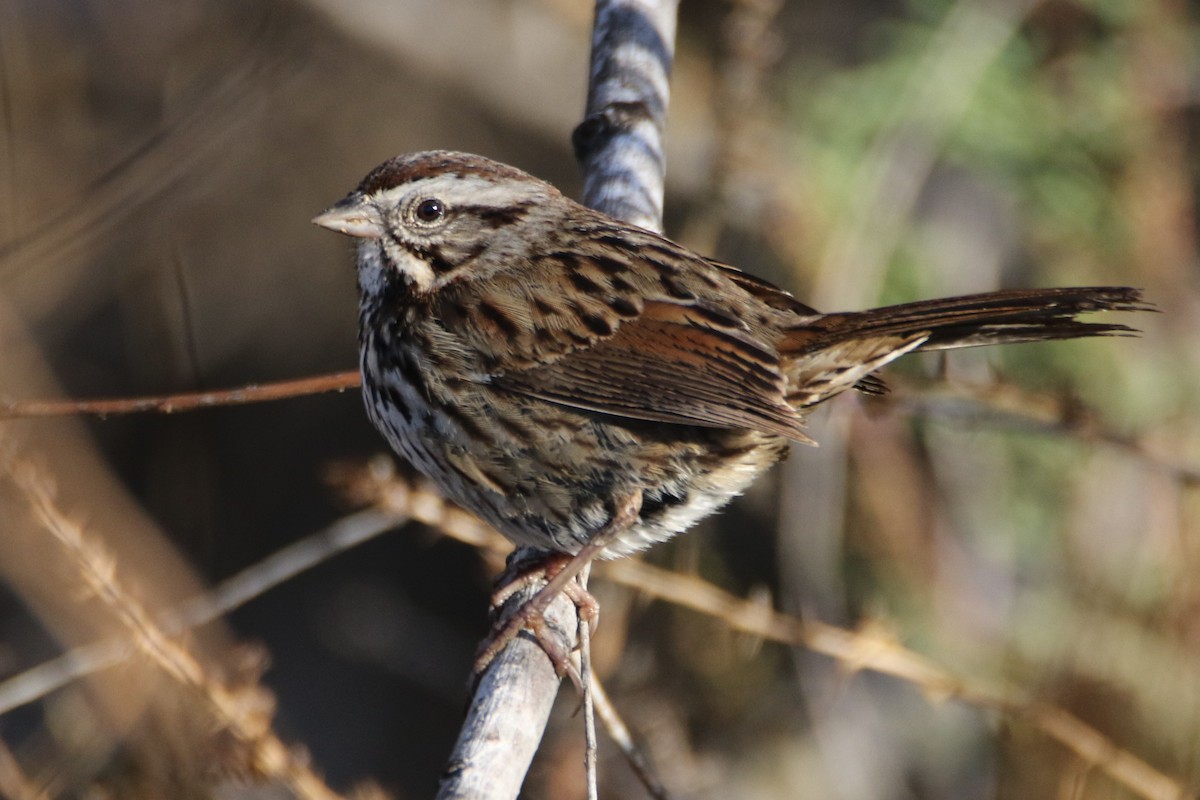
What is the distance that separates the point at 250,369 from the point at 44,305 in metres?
0.93

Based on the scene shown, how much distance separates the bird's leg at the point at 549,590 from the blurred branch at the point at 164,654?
1.47 feet

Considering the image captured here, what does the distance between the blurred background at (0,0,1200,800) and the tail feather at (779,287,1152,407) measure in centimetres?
37

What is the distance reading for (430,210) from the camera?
312 centimetres

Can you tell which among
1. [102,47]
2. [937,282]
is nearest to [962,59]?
[937,282]

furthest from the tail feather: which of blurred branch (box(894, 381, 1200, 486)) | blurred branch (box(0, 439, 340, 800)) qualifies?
blurred branch (box(0, 439, 340, 800))

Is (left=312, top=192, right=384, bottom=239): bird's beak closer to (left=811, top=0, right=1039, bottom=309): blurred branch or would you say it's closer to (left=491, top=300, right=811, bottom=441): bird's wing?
(left=491, top=300, right=811, bottom=441): bird's wing

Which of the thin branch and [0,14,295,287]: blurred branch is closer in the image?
the thin branch

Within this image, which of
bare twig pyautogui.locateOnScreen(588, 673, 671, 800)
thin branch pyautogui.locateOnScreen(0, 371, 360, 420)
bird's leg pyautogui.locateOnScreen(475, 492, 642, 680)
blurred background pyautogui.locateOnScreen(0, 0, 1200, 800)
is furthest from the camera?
blurred background pyautogui.locateOnScreen(0, 0, 1200, 800)

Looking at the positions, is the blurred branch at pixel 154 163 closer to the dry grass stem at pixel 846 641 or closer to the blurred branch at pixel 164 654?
the blurred branch at pixel 164 654

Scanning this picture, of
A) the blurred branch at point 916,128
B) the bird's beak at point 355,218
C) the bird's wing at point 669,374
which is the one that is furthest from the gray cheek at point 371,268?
the blurred branch at point 916,128

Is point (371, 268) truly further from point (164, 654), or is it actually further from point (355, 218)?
point (164, 654)

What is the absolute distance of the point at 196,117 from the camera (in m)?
4.36

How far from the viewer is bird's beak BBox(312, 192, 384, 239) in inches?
120

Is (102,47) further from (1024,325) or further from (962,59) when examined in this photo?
(1024,325)
